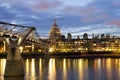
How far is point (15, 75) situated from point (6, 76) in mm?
2003

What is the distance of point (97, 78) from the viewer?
7212 cm

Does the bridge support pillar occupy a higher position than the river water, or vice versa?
the bridge support pillar

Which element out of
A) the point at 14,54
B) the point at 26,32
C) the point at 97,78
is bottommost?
the point at 97,78

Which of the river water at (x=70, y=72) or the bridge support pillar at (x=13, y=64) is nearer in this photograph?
the bridge support pillar at (x=13, y=64)

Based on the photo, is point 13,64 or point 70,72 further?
point 70,72

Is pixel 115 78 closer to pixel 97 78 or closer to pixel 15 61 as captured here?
pixel 97 78

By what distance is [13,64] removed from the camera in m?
60.3

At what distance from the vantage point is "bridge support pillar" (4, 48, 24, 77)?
60.0 metres

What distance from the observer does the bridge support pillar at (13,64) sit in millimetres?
59984

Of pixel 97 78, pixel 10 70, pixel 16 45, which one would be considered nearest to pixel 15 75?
pixel 10 70

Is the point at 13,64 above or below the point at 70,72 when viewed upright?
above

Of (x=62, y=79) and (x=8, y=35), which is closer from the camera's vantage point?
(x=8, y=35)

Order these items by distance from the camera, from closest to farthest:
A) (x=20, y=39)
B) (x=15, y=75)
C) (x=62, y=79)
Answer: (x=15, y=75) → (x=20, y=39) → (x=62, y=79)

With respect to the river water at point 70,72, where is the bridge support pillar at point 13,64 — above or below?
above
